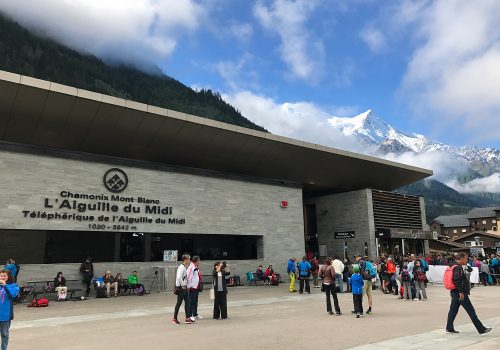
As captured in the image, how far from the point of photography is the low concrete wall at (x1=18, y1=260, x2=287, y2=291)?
677 inches

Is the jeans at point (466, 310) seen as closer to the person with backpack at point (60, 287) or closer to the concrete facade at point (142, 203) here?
the person with backpack at point (60, 287)

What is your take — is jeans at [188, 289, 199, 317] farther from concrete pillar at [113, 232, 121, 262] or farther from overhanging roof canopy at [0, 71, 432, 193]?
concrete pillar at [113, 232, 121, 262]

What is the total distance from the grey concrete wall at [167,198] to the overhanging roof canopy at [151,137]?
2.71 feet

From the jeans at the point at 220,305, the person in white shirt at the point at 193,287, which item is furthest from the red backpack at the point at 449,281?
the person in white shirt at the point at 193,287

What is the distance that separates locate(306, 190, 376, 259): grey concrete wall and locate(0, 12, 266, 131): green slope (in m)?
60.1

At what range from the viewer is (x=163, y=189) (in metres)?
21.9

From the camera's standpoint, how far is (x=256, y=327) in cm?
915

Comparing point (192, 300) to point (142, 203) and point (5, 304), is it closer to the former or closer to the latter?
point (5, 304)

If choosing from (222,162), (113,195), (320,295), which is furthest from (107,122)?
(320,295)

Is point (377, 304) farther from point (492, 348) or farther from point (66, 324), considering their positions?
point (66, 324)

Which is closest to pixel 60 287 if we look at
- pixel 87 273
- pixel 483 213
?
pixel 87 273

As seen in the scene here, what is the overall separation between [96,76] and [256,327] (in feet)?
307

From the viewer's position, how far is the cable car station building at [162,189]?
17.8 m

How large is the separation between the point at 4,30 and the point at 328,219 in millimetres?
90535
